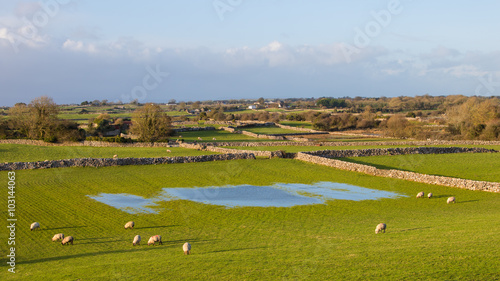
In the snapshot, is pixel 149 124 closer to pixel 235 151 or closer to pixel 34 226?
pixel 235 151

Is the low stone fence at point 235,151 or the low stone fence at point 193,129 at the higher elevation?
the low stone fence at point 193,129

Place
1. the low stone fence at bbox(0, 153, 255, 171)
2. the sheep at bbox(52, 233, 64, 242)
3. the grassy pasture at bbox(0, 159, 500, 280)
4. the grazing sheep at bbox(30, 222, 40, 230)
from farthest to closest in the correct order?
the low stone fence at bbox(0, 153, 255, 171) < the grazing sheep at bbox(30, 222, 40, 230) < the sheep at bbox(52, 233, 64, 242) < the grassy pasture at bbox(0, 159, 500, 280)

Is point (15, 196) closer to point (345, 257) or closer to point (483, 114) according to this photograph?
point (345, 257)

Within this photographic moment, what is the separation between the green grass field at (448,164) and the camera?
90.9ft

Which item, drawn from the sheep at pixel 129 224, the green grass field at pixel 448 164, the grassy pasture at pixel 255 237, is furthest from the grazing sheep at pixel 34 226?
the green grass field at pixel 448 164

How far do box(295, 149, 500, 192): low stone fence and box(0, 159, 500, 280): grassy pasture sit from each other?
807mm

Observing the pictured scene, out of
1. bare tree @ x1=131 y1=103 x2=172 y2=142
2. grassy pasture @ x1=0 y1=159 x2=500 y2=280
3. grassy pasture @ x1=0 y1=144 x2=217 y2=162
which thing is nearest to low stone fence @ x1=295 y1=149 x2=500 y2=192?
grassy pasture @ x1=0 y1=159 x2=500 y2=280

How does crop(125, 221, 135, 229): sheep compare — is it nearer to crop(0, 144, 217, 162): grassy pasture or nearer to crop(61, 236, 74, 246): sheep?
crop(61, 236, 74, 246): sheep

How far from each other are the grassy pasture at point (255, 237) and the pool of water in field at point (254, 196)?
82 cm

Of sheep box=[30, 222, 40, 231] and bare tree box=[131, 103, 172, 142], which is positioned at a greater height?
bare tree box=[131, 103, 172, 142]

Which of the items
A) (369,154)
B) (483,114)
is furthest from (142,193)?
(483,114)

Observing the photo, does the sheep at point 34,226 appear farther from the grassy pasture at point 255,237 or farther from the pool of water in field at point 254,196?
the pool of water in field at point 254,196

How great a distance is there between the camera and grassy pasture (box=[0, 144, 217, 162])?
37312 mm

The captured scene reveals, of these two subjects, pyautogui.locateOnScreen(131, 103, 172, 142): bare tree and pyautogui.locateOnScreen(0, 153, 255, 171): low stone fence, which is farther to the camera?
pyautogui.locateOnScreen(131, 103, 172, 142): bare tree
